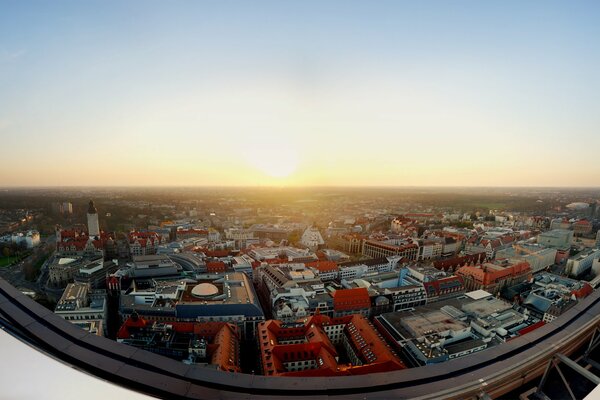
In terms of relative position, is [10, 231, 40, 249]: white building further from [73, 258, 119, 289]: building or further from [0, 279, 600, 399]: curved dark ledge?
[0, 279, 600, 399]: curved dark ledge

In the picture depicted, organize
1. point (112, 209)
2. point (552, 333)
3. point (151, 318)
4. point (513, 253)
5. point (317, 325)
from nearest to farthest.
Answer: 1. point (552, 333)
2. point (317, 325)
3. point (151, 318)
4. point (112, 209)
5. point (513, 253)

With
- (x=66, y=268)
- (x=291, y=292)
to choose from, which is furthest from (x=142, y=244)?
(x=291, y=292)

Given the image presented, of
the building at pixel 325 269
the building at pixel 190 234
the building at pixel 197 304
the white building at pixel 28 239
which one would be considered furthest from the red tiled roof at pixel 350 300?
the building at pixel 190 234

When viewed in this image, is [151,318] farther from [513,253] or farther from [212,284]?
[513,253]

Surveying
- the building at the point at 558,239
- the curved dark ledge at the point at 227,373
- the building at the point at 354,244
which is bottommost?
the building at the point at 354,244

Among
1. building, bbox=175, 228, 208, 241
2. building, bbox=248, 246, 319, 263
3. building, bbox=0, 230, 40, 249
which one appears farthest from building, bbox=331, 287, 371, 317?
building, bbox=175, 228, 208, 241

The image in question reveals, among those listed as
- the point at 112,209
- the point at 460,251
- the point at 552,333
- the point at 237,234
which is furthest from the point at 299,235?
the point at 552,333

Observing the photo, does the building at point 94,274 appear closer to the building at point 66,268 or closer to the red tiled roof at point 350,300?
the building at point 66,268
